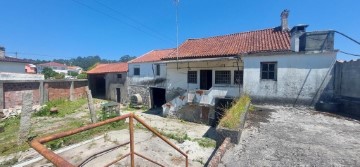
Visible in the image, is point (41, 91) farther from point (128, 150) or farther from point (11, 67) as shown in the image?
point (128, 150)

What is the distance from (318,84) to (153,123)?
10274mm

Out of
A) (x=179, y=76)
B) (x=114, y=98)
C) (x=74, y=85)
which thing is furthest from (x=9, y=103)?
(x=179, y=76)

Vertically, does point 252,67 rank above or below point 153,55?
below

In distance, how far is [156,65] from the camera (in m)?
19.8

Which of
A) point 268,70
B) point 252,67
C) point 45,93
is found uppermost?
point 252,67

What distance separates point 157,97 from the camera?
21.1 meters

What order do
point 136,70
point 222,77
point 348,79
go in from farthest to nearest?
point 136,70, point 222,77, point 348,79

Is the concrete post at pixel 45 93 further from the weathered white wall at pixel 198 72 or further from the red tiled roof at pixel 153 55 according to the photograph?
the weathered white wall at pixel 198 72

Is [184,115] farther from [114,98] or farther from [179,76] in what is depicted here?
[114,98]

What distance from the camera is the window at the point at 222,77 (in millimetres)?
14747

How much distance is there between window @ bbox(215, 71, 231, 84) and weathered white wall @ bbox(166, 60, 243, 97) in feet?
0.84

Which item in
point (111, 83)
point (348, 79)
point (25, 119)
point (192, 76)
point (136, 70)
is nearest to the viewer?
point (348, 79)

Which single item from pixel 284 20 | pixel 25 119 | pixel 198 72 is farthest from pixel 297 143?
pixel 284 20

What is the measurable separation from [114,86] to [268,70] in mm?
19123
